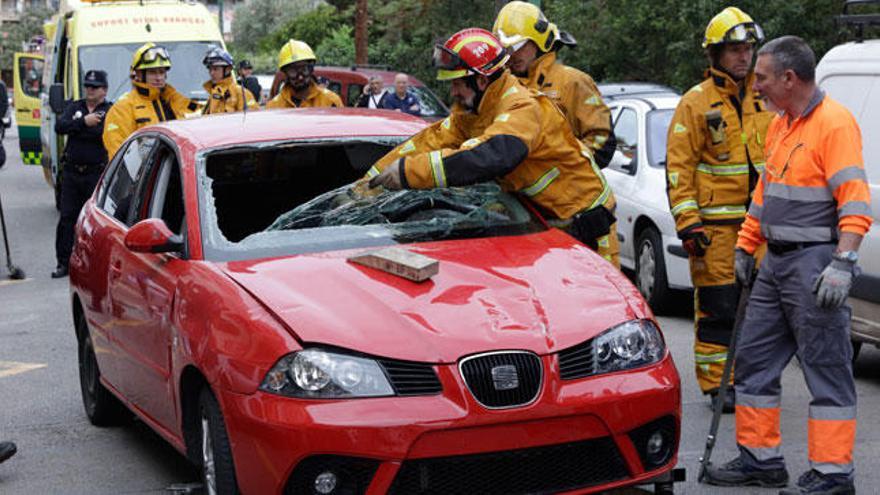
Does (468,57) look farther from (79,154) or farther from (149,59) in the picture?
(79,154)

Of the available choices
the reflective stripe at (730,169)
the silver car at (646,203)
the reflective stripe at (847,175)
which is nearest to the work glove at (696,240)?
the reflective stripe at (730,169)

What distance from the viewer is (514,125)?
6062mm

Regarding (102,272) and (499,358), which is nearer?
(499,358)

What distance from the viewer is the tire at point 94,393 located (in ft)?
24.2

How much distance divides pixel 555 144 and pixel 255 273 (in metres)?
1.63

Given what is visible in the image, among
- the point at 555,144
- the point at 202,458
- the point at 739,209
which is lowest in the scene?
the point at 202,458

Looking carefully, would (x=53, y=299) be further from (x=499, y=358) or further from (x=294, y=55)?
(x=499, y=358)

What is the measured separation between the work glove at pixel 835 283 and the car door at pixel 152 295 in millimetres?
2401

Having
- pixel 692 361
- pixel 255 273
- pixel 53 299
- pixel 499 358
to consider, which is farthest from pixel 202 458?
pixel 53 299

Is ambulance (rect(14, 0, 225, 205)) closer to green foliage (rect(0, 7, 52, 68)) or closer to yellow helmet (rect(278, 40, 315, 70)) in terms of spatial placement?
yellow helmet (rect(278, 40, 315, 70))

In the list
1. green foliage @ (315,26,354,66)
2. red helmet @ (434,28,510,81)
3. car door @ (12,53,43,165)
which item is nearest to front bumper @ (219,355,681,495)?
red helmet @ (434,28,510,81)

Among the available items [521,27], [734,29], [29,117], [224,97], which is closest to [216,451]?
[734,29]

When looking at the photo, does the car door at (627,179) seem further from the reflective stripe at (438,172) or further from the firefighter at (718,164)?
the reflective stripe at (438,172)

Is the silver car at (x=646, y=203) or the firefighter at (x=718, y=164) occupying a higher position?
the firefighter at (x=718, y=164)
